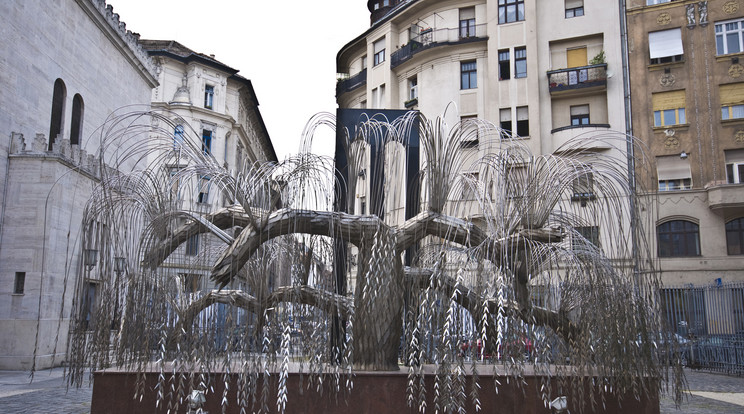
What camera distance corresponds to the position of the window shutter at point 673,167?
97.5 ft

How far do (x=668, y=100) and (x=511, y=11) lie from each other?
9252 millimetres

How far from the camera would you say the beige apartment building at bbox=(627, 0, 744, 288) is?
28.5 metres

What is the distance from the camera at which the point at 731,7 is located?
29.9 meters

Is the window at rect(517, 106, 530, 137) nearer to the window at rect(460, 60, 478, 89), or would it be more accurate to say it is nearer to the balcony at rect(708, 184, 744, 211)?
the window at rect(460, 60, 478, 89)

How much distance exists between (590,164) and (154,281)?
6.28m


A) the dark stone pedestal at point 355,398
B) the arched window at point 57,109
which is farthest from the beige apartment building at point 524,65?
the dark stone pedestal at point 355,398

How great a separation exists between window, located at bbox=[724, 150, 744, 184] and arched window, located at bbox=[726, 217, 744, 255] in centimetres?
183

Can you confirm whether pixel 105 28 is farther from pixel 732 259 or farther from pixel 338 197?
pixel 732 259

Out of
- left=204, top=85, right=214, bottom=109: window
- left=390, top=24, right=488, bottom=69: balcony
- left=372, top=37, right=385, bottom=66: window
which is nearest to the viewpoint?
left=390, top=24, right=488, bottom=69: balcony

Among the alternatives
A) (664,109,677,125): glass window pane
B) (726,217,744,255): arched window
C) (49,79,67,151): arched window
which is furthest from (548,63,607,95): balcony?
(49,79,67,151): arched window

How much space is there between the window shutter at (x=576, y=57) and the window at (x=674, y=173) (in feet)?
20.9

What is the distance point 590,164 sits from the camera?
889cm

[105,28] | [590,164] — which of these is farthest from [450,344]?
[105,28]

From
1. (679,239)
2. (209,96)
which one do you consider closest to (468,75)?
(679,239)
